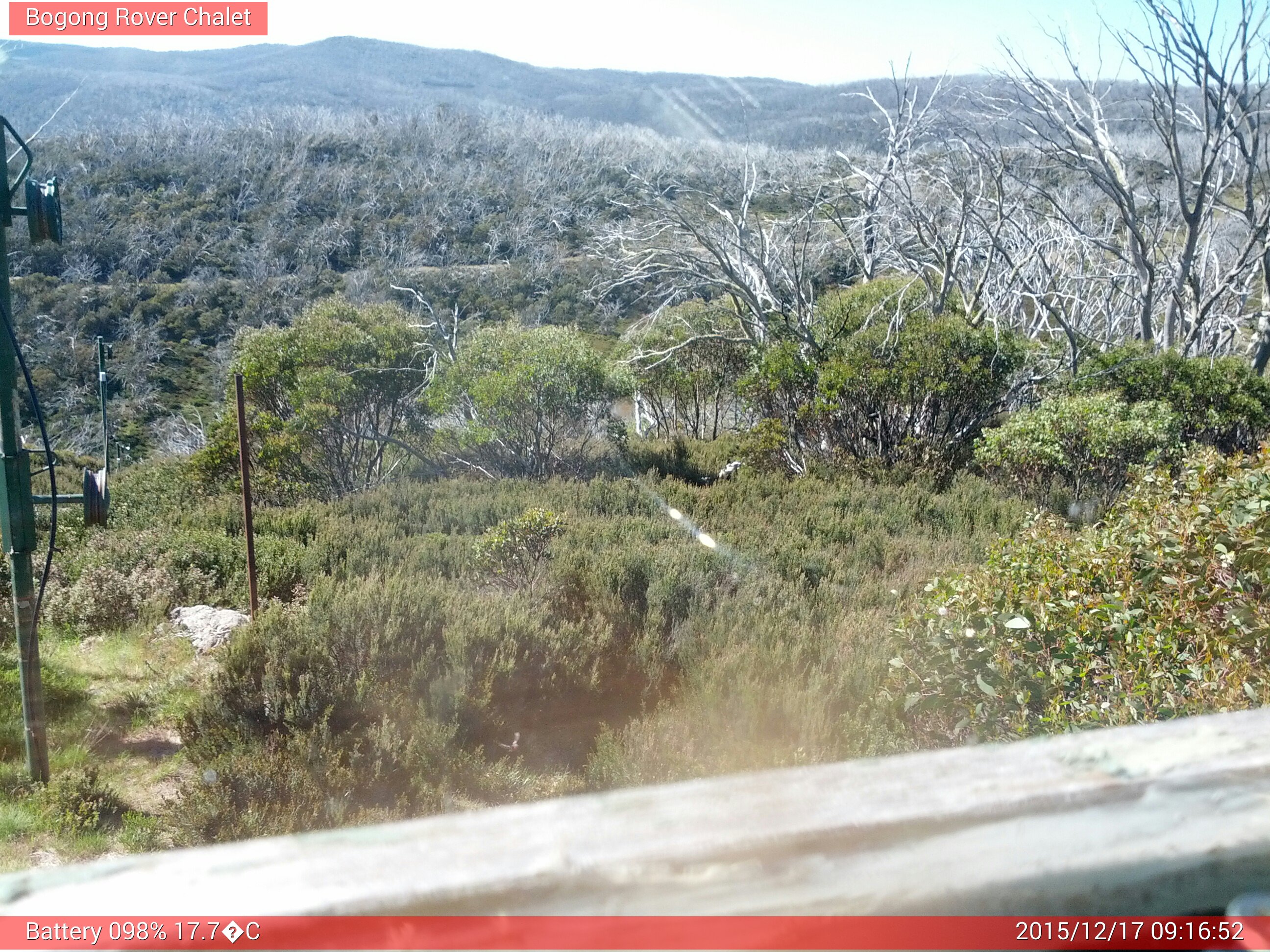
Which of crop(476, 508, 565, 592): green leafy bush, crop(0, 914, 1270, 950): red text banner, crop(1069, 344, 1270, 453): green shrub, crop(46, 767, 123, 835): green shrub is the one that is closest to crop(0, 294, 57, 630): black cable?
crop(46, 767, 123, 835): green shrub

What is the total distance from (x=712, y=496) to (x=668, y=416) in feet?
25.1

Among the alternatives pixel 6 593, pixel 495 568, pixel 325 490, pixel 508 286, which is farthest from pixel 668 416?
pixel 508 286

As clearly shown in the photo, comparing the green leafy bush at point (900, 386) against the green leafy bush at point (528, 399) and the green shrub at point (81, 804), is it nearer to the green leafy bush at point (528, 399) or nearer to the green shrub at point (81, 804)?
the green leafy bush at point (528, 399)

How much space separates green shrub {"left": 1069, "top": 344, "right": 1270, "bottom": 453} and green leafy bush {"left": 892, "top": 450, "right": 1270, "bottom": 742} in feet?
19.3

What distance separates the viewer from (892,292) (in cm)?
1215

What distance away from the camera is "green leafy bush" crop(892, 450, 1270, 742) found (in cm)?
275

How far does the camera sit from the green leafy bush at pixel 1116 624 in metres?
2.75

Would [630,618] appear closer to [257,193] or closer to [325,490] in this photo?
[325,490]

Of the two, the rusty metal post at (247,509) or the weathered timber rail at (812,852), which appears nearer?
the weathered timber rail at (812,852)

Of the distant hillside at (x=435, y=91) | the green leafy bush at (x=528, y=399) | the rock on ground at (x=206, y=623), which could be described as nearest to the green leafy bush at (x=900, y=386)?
the green leafy bush at (x=528, y=399)

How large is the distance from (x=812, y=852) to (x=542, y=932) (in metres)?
0.24

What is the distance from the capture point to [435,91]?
40.9 m

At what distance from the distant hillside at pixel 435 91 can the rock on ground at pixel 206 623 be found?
30.4 ft

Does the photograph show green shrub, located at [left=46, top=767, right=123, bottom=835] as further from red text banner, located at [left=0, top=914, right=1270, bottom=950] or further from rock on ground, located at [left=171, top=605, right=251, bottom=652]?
red text banner, located at [left=0, top=914, right=1270, bottom=950]
